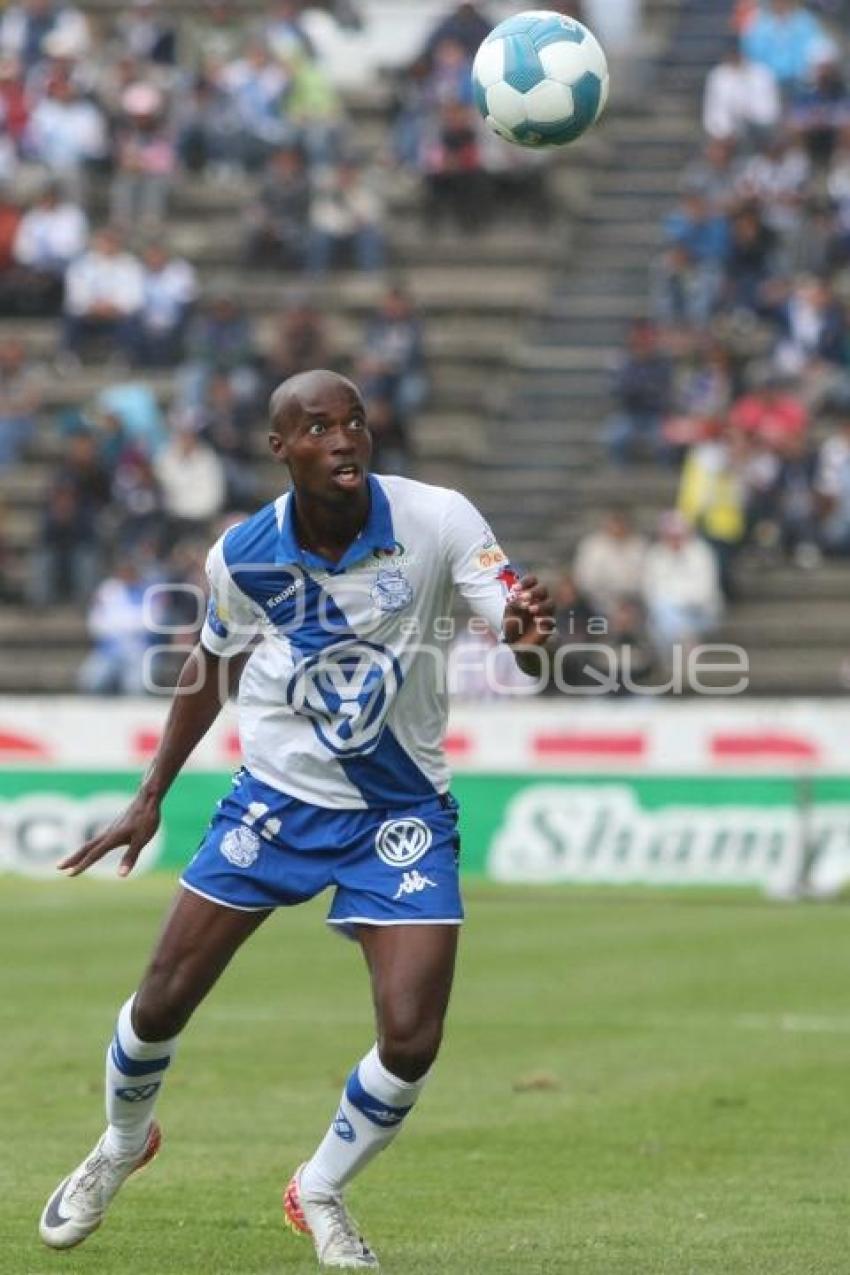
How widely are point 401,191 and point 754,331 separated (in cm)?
579

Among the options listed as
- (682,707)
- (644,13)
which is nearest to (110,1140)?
(682,707)

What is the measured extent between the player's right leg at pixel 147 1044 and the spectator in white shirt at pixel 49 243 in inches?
965

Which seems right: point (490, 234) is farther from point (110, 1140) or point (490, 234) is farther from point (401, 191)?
point (110, 1140)

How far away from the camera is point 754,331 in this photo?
96.3ft

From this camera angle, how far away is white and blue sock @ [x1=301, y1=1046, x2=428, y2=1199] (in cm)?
847

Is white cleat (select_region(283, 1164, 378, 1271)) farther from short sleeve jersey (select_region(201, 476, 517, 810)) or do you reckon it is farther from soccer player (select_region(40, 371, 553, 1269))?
short sleeve jersey (select_region(201, 476, 517, 810))

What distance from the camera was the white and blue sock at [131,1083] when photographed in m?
8.62

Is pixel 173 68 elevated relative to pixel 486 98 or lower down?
lower down

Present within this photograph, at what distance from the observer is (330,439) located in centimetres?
833

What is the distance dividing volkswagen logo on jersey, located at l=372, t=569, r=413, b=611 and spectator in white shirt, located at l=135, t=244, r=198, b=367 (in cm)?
2324

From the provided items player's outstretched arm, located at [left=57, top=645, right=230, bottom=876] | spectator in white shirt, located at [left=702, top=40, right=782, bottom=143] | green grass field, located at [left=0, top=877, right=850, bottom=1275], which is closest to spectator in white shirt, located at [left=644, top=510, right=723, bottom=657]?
spectator in white shirt, located at [left=702, top=40, right=782, bottom=143]

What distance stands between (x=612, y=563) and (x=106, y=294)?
26.3 feet

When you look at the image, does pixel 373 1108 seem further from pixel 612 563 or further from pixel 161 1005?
pixel 612 563

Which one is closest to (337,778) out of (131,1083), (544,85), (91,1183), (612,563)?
(131,1083)
